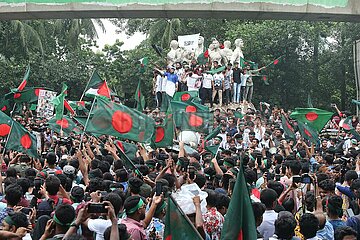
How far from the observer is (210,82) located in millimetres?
22875

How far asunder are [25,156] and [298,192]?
4.82 metres

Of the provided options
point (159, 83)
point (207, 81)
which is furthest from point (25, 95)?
point (207, 81)

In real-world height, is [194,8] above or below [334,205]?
above

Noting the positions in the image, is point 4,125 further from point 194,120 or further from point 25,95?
point 25,95

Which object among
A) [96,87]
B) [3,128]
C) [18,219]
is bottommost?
[3,128]

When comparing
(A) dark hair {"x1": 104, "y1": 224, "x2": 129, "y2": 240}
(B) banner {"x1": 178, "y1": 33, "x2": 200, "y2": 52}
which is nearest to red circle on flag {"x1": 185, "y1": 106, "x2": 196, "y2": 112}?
(A) dark hair {"x1": 104, "y1": 224, "x2": 129, "y2": 240}

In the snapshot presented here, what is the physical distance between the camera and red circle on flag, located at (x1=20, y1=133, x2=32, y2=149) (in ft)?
31.7

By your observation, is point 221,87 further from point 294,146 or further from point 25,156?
point 25,156

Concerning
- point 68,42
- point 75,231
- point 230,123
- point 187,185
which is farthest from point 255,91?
point 75,231

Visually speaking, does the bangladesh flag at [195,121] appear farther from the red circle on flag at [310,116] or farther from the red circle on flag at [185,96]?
the red circle on flag at [185,96]

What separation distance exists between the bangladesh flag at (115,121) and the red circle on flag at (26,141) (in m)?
1.12

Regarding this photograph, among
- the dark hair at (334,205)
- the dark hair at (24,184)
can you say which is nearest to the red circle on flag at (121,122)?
the dark hair at (24,184)

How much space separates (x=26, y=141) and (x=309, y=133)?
554cm

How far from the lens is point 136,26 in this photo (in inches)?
1719
